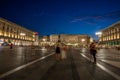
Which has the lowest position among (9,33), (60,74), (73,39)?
(60,74)

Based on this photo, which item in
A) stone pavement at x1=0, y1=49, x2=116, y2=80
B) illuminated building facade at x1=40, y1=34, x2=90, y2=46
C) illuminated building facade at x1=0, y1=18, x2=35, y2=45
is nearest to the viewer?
→ stone pavement at x1=0, y1=49, x2=116, y2=80

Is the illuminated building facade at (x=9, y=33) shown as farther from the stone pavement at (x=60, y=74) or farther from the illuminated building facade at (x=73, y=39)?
the stone pavement at (x=60, y=74)

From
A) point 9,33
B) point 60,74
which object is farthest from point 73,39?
point 60,74

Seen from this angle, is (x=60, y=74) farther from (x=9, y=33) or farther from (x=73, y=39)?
(x=73, y=39)

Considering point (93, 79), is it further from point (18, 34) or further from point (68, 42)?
point (68, 42)

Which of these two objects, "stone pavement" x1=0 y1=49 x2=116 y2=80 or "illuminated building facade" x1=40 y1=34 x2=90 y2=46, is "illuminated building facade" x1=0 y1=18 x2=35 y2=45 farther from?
"stone pavement" x1=0 y1=49 x2=116 y2=80

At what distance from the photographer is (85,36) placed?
184 m

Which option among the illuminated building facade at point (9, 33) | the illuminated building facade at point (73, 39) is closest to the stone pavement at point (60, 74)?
the illuminated building facade at point (9, 33)

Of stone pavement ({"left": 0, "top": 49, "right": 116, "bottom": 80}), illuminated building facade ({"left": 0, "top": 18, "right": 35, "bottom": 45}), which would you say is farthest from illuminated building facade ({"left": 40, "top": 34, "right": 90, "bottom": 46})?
stone pavement ({"left": 0, "top": 49, "right": 116, "bottom": 80})

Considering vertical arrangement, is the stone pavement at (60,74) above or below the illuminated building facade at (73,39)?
below

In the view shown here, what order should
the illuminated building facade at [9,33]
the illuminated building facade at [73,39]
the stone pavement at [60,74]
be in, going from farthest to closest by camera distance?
the illuminated building facade at [73,39] → the illuminated building facade at [9,33] → the stone pavement at [60,74]

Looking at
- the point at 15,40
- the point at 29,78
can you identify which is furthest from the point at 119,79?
the point at 15,40

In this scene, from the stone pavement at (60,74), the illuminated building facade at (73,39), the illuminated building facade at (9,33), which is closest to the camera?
the stone pavement at (60,74)

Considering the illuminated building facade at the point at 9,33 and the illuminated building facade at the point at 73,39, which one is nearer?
the illuminated building facade at the point at 9,33
